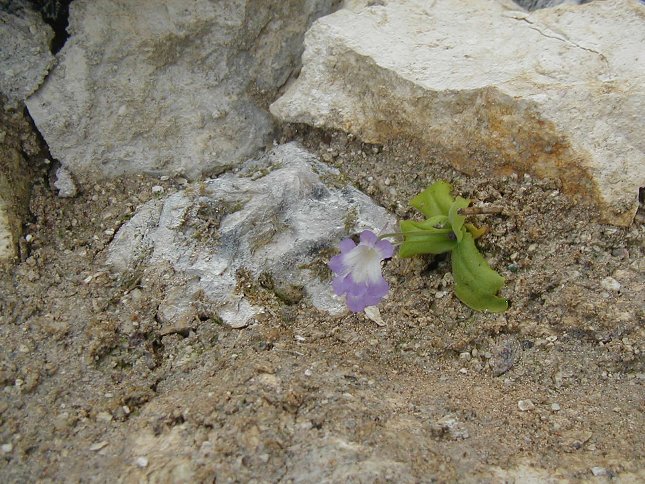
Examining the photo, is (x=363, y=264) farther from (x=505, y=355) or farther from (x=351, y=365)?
(x=505, y=355)

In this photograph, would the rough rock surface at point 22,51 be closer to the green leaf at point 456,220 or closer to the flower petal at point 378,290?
the flower petal at point 378,290

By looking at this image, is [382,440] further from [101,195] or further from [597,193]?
[101,195]

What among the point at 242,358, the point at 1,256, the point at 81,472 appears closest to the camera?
the point at 81,472

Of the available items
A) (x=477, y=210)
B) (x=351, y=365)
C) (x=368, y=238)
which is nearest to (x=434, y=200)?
(x=477, y=210)

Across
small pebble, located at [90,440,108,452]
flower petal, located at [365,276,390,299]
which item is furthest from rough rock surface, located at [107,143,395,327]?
small pebble, located at [90,440,108,452]

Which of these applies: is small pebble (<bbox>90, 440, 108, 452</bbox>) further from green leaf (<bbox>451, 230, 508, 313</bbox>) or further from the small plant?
green leaf (<bbox>451, 230, 508, 313</bbox>)

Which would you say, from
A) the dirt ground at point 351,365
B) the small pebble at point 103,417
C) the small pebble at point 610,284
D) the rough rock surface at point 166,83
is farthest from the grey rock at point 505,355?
the rough rock surface at point 166,83

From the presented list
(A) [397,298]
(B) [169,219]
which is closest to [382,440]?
(A) [397,298]
